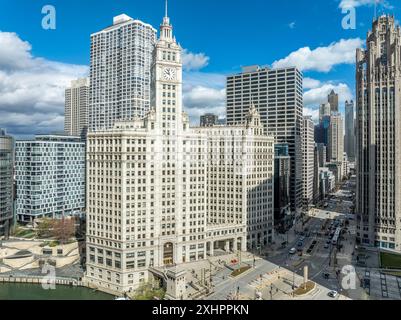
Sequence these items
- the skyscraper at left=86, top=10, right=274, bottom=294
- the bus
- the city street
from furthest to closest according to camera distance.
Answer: the bus → the skyscraper at left=86, top=10, right=274, bottom=294 → the city street

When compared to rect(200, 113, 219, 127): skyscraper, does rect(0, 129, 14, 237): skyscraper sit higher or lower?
lower

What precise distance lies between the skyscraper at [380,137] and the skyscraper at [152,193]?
4303cm

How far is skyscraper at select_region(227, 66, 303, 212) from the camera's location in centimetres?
14300

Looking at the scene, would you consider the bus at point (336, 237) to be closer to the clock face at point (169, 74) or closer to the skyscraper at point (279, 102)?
the skyscraper at point (279, 102)

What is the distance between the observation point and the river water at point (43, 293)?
72750 mm

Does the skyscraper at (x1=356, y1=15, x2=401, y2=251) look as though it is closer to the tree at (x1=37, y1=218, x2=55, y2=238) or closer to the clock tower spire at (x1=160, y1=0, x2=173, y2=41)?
the clock tower spire at (x1=160, y1=0, x2=173, y2=41)

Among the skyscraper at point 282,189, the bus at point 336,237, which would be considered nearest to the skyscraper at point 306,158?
the skyscraper at point 282,189

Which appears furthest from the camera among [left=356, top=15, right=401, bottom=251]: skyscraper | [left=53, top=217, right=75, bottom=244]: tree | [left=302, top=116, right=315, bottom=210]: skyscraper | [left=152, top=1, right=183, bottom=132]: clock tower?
[left=302, top=116, right=315, bottom=210]: skyscraper

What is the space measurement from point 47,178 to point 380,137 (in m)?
114

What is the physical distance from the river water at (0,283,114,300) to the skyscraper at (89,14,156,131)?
90.1 m

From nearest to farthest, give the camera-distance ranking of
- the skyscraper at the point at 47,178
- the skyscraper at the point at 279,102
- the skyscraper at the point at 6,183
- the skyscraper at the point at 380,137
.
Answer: the skyscraper at the point at 380,137
the skyscraper at the point at 6,183
the skyscraper at the point at 47,178
the skyscraper at the point at 279,102

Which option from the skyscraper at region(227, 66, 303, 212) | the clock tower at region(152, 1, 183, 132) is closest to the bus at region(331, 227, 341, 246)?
the skyscraper at region(227, 66, 303, 212)
